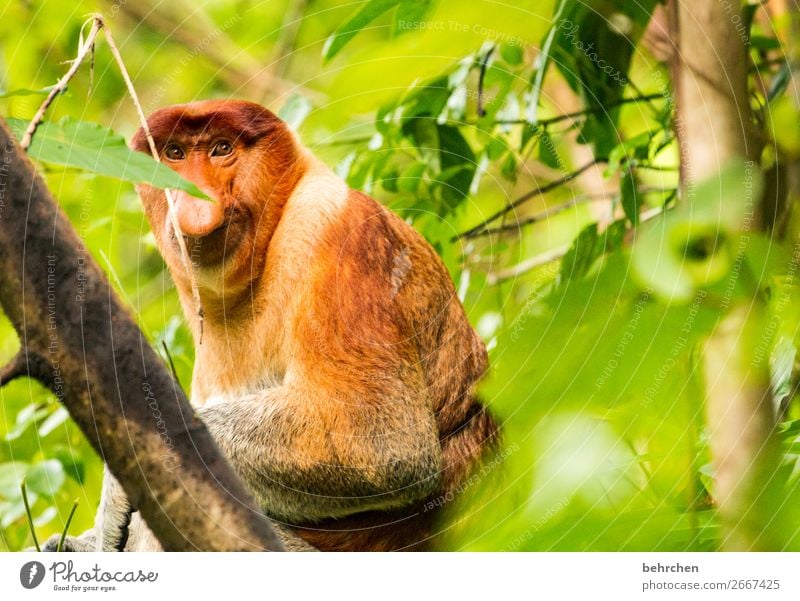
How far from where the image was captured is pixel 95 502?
2164mm

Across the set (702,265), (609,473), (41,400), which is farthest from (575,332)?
(41,400)

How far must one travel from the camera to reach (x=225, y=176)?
189 centimetres

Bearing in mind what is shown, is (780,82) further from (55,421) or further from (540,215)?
(55,421)

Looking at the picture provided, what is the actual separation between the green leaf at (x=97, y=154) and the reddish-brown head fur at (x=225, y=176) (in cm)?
64

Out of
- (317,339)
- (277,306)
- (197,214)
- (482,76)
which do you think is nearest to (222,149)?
(197,214)

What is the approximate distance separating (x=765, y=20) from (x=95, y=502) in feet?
6.28

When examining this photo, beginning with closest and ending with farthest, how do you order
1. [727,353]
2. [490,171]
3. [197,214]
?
[727,353] → [197,214] → [490,171]

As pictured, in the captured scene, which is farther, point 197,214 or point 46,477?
point 46,477

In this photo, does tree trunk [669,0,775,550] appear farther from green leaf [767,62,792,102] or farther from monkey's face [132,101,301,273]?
monkey's face [132,101,301,273]

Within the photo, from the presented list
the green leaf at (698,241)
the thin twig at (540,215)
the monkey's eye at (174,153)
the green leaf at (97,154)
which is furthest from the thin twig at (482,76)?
the green leaf at (97,154)

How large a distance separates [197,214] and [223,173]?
134 millimetres

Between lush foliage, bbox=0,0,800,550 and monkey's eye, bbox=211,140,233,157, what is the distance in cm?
16

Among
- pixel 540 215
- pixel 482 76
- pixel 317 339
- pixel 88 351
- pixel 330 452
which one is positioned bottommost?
pixel 330 452

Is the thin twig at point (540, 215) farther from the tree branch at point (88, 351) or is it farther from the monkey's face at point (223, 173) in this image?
the tree branch at point (88, 351)
